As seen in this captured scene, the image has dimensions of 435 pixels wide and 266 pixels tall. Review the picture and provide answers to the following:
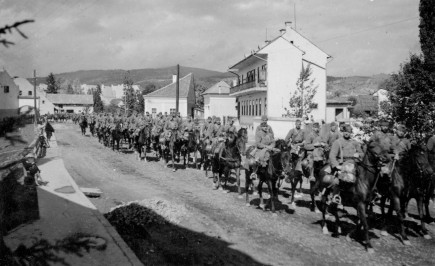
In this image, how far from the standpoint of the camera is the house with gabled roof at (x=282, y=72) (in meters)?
38.7

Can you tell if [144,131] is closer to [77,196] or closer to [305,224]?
[77,196]

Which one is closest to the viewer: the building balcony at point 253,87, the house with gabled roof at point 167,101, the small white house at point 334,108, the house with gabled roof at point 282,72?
the house with gabled roof at point 282,72

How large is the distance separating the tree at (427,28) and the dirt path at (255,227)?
32.8 feet

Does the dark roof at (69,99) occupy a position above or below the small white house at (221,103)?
above

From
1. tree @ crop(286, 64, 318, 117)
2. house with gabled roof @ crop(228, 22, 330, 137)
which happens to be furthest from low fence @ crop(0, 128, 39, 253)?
house with gabled roof @ crop(228, 22, 330, 137)

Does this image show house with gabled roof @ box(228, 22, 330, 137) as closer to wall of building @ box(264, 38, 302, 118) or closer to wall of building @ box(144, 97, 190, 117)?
wall of building @ box(264, 38, 302, 118)

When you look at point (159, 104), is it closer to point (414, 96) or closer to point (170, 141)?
point (170, 141)

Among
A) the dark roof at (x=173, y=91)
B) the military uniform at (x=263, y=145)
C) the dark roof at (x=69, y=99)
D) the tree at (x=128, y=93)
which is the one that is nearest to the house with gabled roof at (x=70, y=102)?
the dark roof at (x=69, y=99)

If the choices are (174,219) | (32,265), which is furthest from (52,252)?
(174,219)

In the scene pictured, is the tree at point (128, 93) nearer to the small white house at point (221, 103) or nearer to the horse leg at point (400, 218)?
the small white house at point (221, 103)

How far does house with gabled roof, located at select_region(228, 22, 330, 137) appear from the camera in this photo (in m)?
38.7

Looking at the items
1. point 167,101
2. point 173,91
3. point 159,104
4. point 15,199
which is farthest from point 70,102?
point 15,199

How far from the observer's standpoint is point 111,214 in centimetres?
1022

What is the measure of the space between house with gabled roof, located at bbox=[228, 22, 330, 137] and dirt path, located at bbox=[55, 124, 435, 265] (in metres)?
23.7
